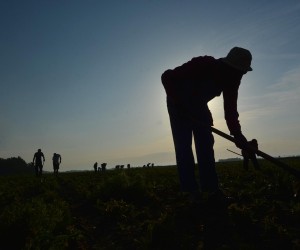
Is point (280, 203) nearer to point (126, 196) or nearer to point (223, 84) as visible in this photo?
point (223, 84)

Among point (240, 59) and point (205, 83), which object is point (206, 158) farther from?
point (240, 59)

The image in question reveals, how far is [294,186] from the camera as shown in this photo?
5.91m

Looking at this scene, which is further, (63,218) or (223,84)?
(223,84)

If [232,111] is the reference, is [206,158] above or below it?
below

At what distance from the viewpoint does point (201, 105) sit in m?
5.07

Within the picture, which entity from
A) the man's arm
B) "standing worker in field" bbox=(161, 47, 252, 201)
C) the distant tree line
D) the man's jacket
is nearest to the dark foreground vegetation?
"standing worker in field" bbox=(161, 47, 252, 201)

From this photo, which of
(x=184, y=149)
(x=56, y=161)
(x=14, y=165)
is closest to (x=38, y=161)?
(x=56, y=161)

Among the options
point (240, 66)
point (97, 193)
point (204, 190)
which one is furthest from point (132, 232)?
point (97, 193)

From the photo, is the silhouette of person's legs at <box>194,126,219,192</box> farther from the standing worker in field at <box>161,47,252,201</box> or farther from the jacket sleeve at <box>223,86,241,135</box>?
the jacket sleeve at <box>223,86,241,135</box>

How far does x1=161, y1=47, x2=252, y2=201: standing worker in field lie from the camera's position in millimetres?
4805

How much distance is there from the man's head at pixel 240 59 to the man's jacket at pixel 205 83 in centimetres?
9

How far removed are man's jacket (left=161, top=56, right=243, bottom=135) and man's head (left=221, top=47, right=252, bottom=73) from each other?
9cm

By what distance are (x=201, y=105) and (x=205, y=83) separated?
34cm

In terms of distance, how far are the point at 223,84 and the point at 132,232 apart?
248 cm
